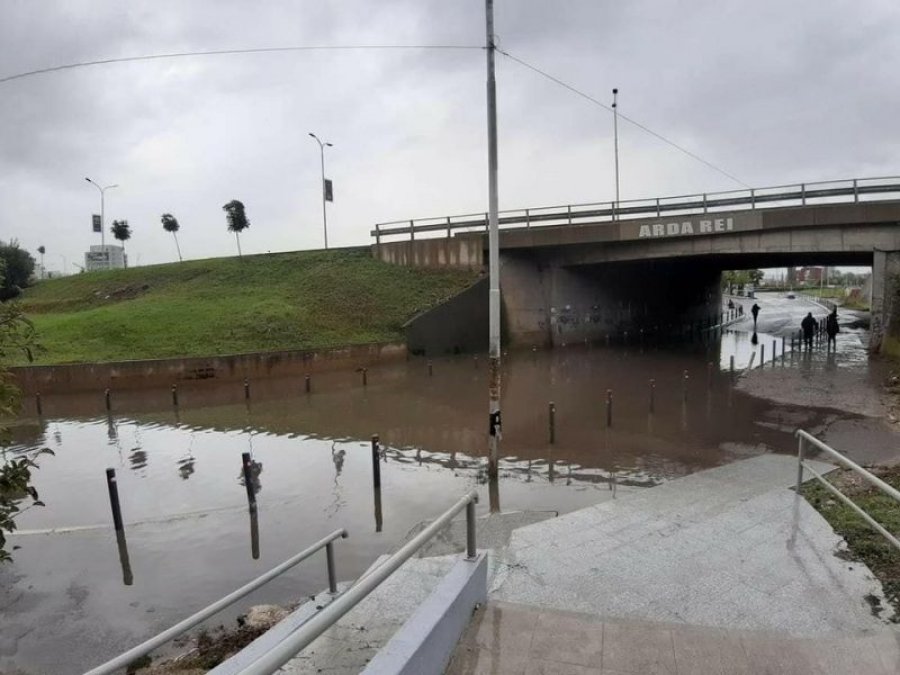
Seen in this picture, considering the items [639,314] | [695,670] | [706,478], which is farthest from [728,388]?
[639,314]

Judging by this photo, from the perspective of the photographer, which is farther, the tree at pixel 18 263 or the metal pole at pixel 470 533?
the tree at pixel 18 263

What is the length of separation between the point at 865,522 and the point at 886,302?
73.4ft

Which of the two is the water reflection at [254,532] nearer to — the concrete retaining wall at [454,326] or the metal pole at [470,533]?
the metal pole at [470,533]

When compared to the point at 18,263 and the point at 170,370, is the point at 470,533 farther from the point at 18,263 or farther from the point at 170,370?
the point at 18,263

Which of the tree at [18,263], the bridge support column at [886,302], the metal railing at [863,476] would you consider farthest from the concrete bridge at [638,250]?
the tree at [18,263]

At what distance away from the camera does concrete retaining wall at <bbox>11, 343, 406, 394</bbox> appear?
2192 cm

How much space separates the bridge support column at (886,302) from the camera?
76.8 ft

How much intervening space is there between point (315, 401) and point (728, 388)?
44.2ft

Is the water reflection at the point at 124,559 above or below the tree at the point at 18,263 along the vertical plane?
below

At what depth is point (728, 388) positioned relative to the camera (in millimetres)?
20000

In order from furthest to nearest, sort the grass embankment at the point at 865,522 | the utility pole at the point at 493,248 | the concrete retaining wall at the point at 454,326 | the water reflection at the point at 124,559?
the concrete retaining wall at the point at 454,326 < the utility pole at the point at 493,248 < the water reflection at the point at 124,559 < the grass embankment at the point at 865,522

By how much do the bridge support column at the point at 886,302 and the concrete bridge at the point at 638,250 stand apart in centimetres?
4

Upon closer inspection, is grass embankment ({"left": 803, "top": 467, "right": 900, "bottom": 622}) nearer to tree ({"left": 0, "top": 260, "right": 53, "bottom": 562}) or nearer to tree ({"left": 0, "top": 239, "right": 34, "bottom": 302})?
tree ({"left": 0, "top": 260, "right": 53, "bottom": 562})

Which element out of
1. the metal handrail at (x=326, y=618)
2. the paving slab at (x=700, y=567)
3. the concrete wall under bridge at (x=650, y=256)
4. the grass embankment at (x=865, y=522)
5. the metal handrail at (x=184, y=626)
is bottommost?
the paving slab at (x=700, y=567)
